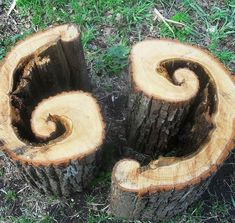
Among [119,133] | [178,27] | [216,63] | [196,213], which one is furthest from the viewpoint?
[178,27]

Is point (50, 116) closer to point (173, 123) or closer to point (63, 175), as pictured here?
point (63, 175)

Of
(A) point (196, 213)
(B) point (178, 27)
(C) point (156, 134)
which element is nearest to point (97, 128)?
(C) point (156, 134)

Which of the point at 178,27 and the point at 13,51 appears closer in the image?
the point at 13,51

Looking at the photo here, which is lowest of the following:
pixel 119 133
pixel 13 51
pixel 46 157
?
pixel 119 133

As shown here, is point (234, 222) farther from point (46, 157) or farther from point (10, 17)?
point (10, 17)

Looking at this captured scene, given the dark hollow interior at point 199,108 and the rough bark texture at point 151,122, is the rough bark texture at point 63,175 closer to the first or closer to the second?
the rough bark texture at point 151,122

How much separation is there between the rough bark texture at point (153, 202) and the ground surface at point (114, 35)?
0.84 ft

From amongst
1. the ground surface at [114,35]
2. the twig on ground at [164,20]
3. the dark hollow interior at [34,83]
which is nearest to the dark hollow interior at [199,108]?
the ground surface at [114,35]

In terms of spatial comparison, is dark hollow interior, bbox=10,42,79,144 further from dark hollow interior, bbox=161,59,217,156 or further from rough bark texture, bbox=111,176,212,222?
dark hollow interior, bbox=161,59,217,156

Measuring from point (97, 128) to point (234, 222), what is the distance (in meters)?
1.20

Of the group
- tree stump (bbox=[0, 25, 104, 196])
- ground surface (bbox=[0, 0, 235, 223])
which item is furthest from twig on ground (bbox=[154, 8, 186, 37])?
tree stump (bbox=[0, 25, 104, 196])

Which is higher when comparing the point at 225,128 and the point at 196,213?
the point at 225,128

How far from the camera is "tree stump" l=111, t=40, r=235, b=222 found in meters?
2.36

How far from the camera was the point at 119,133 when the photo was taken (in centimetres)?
321
